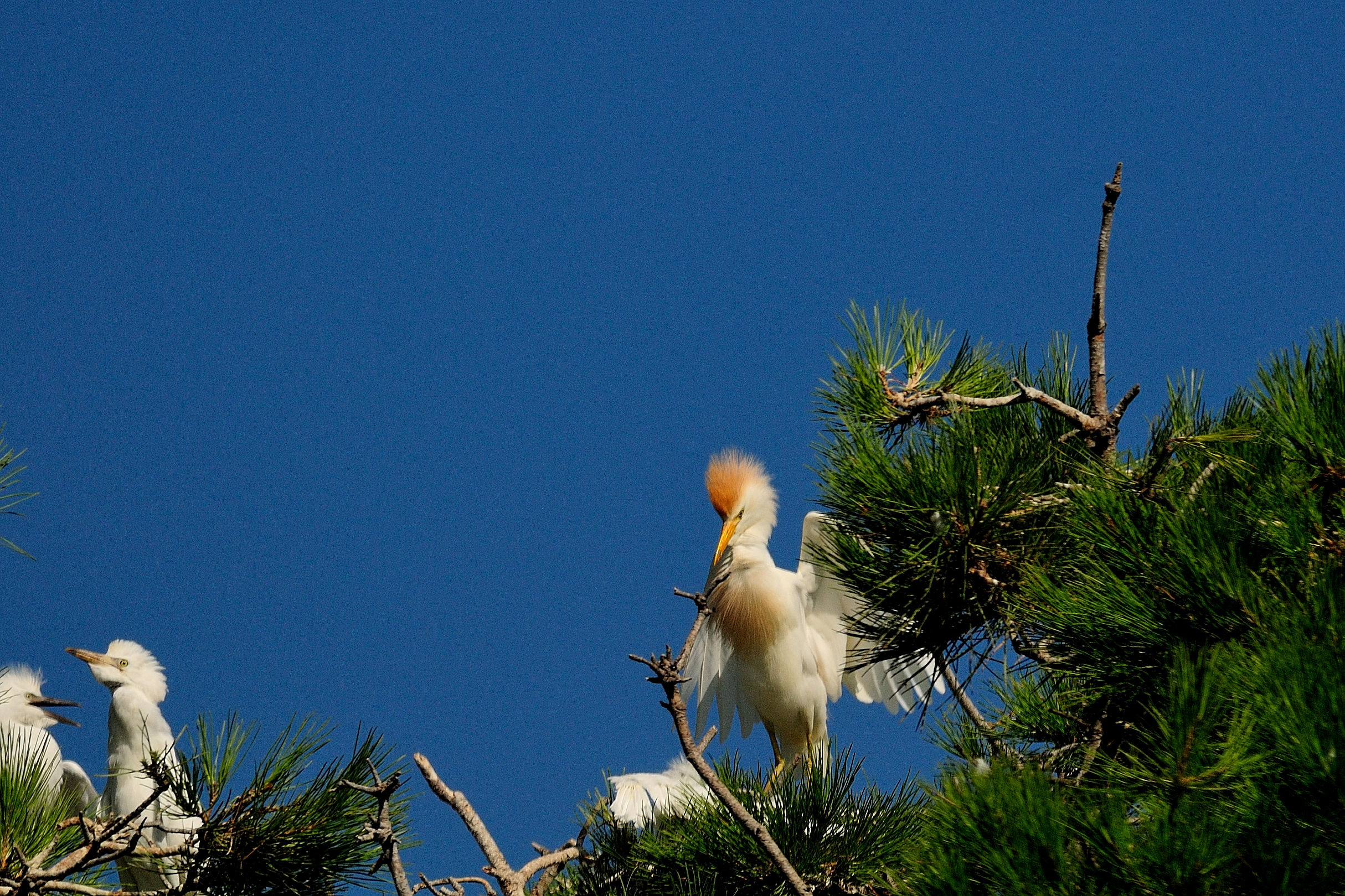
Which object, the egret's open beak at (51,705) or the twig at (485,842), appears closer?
the twig at (485,842)

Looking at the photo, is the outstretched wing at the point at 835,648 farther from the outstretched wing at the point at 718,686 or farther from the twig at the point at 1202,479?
the twig at the point at 1202,479

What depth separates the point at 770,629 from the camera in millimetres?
4676

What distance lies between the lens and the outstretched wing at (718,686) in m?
4.91

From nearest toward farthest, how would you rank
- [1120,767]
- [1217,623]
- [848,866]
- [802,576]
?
[1120,767]
[1217,623]
[848,866]
[802,576]

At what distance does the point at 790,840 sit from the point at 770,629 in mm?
2318

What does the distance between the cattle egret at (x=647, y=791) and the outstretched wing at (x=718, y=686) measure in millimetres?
1369

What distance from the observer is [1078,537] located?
186 cm

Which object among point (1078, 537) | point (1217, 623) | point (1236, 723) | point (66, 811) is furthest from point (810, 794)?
point (66, 811)

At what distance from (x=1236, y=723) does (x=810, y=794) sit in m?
1.22

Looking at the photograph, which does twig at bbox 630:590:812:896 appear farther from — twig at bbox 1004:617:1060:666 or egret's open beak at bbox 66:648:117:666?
egret's open beak at bbox 66:648:117:666

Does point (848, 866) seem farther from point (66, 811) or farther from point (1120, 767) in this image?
point (66, 811)

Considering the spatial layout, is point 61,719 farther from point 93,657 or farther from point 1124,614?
point 1124,614

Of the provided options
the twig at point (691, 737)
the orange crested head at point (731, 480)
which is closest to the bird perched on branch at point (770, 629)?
the orange crested head at point (731, 480)

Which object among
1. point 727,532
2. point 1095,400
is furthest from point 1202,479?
point 727,532
